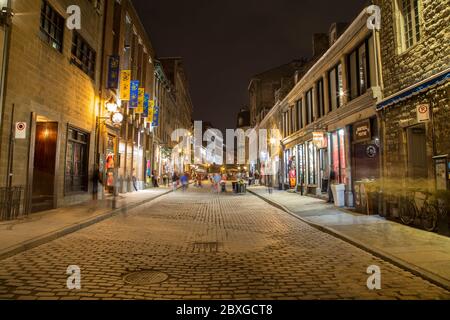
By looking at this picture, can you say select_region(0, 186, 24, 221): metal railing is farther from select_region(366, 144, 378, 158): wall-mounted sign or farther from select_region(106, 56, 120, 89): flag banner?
select_region(366, 144, 378, 158): wall-mounted sign

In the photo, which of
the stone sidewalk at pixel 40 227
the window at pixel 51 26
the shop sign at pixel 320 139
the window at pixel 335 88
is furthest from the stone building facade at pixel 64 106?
the window at pixel 335 88

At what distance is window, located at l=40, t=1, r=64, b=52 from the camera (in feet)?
43.9

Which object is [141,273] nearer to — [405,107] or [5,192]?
[5,192]

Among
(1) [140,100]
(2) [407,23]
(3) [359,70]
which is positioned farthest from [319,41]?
(1) [140,100]

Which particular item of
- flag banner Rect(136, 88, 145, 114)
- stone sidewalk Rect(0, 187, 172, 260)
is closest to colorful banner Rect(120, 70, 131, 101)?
flag banner Rect(136, 88, 145, 114)

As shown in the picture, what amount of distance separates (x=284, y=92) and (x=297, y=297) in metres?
27.5

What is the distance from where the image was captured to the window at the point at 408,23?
10422 mm

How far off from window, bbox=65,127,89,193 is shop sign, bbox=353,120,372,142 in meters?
13.7

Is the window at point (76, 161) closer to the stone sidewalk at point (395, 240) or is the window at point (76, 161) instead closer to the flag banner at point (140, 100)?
the flag banner at point (140, 100)

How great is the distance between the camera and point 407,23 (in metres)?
11.0

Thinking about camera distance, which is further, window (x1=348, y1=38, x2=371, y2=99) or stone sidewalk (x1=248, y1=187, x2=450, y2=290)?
window (x1=348, y1=38, x2=371, y2=99)
